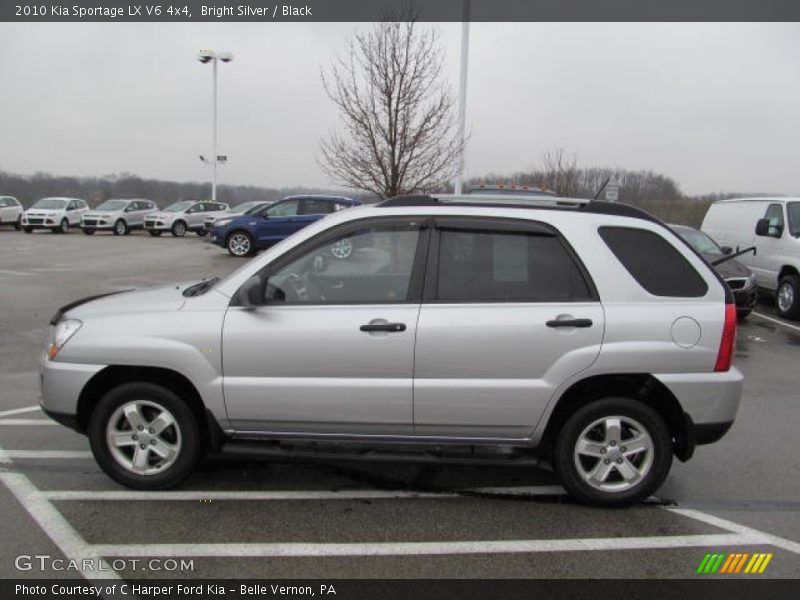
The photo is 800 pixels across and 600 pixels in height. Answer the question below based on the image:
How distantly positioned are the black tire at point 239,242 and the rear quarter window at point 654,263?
54.7ft

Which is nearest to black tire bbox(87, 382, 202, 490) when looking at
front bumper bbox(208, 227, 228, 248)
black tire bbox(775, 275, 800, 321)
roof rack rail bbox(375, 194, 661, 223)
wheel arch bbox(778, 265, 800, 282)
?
roof rack rail bbox(375, 194, 661, 223)

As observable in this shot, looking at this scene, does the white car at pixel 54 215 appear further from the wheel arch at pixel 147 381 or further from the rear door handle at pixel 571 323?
the rear door handle at pixel 571 323

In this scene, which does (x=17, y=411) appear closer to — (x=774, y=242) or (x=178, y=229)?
(x=774, y=242)

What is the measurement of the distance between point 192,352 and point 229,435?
56cm

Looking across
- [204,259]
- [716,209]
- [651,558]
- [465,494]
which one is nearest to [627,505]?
[651,558]

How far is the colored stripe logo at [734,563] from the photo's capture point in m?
3.19

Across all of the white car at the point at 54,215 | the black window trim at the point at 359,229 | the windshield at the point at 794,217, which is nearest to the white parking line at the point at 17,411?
the black window trim at the point at 359,229

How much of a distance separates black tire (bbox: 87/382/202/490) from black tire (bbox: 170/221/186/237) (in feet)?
88.1

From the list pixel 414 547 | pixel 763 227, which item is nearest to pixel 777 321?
pixel 763 227

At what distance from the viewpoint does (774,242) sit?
11.4m

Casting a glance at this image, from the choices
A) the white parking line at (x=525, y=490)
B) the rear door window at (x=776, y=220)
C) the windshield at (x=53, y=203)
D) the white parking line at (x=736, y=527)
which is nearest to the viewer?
the white parking line at (x=736, y=527)

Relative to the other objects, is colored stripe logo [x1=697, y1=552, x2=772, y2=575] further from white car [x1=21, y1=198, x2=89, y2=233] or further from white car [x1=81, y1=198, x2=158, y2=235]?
white car [x1=21, y1=198, x2=89, y2=233]

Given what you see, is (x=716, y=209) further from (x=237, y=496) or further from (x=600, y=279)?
(x=237, y=496)

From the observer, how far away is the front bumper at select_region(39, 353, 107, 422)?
3.79 meters
